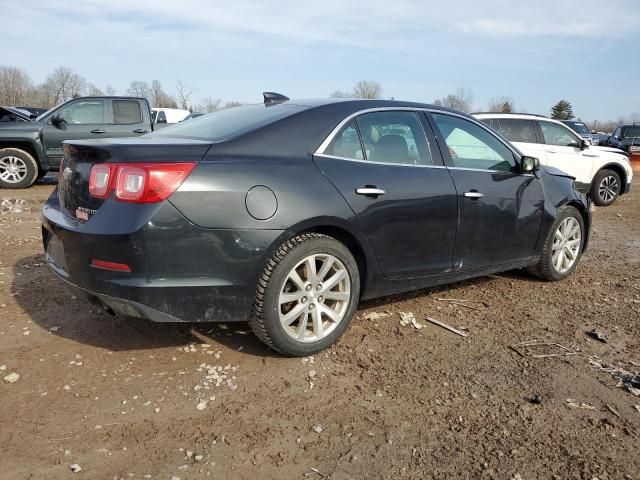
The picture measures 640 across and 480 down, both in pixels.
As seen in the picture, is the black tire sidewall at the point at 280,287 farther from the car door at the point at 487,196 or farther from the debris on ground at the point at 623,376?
the debris on ground at the point at 623,376

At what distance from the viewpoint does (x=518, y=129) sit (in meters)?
10.2

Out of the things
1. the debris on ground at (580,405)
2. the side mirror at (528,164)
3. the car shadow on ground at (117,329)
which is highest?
the side mirror at (528,164)

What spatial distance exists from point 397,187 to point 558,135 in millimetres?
8275

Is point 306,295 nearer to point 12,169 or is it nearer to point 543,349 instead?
point 543,349

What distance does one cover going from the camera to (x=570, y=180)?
509 centimetres

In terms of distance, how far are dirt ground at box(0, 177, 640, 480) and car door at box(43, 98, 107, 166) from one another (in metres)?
7.33

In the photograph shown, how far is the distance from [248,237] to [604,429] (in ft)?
6.67

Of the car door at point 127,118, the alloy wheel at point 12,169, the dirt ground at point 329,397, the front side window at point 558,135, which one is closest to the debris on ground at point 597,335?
the dirt ground at point 329,397

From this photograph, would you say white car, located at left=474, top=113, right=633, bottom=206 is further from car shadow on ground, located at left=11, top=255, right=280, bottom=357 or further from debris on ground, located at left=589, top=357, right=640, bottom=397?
car shadow on ground, located at left=11, top=255, right=280, bottom=357

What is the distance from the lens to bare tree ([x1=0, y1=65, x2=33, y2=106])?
5919 cm

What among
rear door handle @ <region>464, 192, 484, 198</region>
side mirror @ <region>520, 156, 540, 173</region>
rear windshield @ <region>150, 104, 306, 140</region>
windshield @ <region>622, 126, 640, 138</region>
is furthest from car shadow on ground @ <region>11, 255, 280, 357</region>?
windshield @ <region>622, 126, 640, 138</region>

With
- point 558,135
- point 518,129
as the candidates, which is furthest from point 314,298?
point 558,135

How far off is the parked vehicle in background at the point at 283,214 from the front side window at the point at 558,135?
680 centimetres

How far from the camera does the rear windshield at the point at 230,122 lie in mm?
3258
